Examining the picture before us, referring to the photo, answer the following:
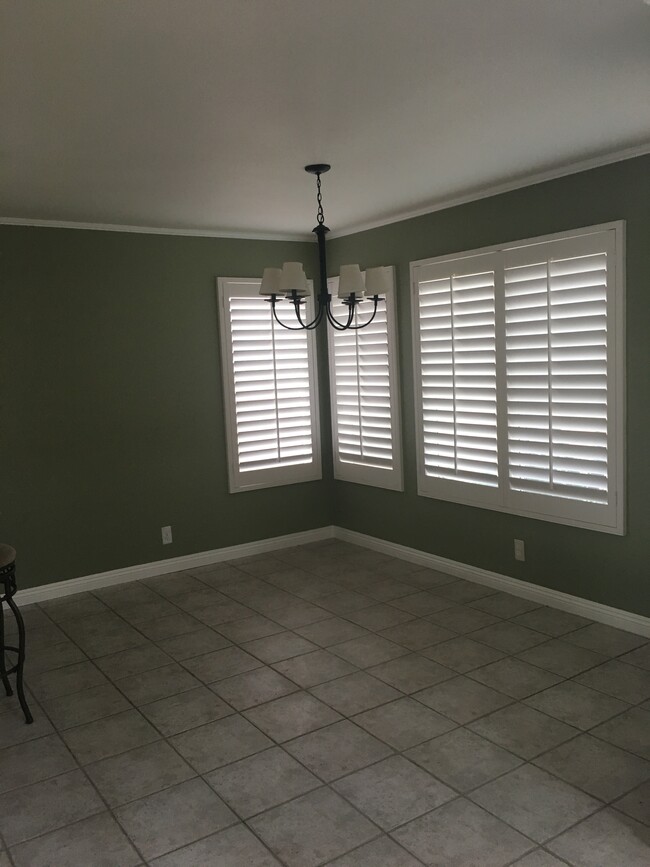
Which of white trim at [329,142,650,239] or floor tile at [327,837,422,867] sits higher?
white trim at [329,142,650,239]

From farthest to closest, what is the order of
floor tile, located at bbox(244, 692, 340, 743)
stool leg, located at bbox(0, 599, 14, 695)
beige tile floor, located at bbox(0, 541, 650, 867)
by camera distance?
1. stool leg, located at bbox(0, 599, 14, 695)
2. floor tile, located at bbox(244, 692, 340, 743)
3. beige tile floor, located at bbox(0, 541, 650, 867)

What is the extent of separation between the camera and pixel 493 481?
4.49 metres

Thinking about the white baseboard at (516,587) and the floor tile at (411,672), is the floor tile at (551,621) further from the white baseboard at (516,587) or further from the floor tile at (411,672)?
the floor tile at (411,672)

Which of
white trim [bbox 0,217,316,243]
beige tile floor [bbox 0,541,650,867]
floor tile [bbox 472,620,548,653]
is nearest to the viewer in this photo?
beige tile floor [bbox 0,541,650,867]

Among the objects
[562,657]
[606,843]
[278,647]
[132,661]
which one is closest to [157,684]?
[132,661]

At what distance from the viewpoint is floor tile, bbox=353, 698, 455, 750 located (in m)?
2.93

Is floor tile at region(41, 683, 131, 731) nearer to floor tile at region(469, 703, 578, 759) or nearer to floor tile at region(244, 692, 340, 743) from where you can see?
floor tile at region(244, 692, 340, 743)

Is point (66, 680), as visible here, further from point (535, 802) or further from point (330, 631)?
point (535, 802)

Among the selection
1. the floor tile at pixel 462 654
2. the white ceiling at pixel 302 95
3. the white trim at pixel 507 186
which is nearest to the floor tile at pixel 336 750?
the floor tile at pixel 462 654

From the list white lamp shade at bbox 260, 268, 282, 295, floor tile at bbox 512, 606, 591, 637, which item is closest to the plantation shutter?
floor tile at bbox 512, 606, 591, 637

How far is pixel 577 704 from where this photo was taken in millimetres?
3129

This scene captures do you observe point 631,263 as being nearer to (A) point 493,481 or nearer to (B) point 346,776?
(A) point 493,481

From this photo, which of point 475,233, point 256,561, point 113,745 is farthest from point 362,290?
point 256,561

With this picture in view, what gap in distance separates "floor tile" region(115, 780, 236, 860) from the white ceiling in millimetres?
2432
